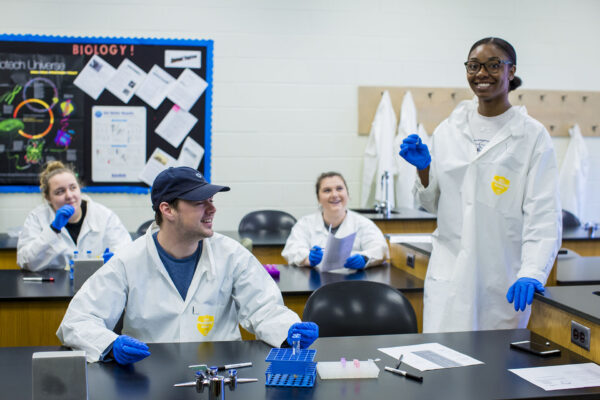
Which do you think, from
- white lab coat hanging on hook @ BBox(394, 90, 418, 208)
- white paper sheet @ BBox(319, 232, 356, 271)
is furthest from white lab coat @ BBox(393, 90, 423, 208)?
white paper sheet @ BBox(319, 232, 356, 271)

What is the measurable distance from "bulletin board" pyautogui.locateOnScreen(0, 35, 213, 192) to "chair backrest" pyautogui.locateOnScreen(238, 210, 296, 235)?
764mm

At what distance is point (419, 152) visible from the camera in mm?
2346

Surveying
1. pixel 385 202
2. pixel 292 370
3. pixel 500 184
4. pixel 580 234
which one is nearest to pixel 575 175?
pixel 580 234

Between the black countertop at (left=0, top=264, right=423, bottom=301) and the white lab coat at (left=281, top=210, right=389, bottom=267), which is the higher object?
the white lab coat at (left=281, top=210, right=389, bottom=267)

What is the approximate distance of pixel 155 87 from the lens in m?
5.02

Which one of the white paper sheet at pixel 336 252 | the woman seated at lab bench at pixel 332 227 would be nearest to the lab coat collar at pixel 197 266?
the white paper sheet at pixel 336 252

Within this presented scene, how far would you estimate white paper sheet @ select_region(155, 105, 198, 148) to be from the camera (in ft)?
16.5

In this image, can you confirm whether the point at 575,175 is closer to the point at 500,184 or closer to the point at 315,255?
the point at 315,255

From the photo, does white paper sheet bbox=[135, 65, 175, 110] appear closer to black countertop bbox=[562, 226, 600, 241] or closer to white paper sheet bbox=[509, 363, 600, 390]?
black countertop bbox=[562, 226, 600, 241]

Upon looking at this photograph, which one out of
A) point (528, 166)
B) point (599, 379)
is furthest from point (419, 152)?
point (599, 379)

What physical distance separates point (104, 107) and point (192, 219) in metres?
3.35

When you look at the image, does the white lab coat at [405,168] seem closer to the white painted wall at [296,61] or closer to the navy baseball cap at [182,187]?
the white painted wall at [296,61]

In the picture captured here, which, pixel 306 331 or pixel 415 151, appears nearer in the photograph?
pixel 306 331

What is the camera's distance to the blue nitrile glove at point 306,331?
1721 millimetres
